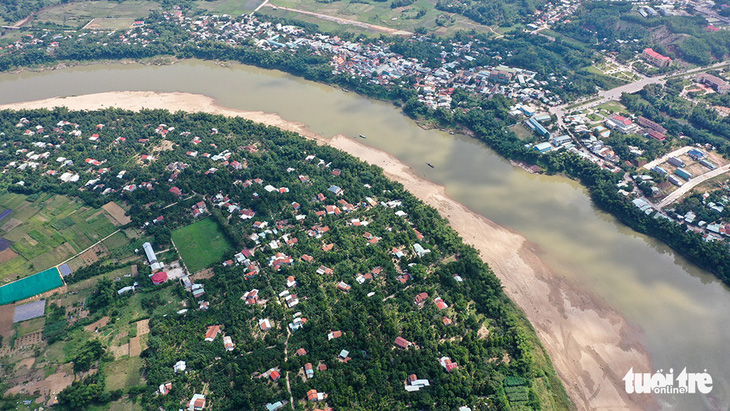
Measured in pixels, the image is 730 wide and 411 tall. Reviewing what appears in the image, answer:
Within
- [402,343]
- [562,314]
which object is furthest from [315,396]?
[562,314]

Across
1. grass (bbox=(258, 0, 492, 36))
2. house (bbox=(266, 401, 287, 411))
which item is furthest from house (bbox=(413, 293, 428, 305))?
grass (bbox=(258, 0, 492, 36))

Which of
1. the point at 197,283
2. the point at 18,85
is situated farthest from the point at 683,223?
the point at 18,85

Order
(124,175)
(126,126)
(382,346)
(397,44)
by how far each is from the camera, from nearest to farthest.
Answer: (382,346) → (124,175) → (126,126) → (397,44)

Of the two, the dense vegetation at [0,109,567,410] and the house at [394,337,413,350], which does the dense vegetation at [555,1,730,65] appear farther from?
the house at [394,337,413,350]

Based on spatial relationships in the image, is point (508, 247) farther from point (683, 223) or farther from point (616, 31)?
point (616, 31)

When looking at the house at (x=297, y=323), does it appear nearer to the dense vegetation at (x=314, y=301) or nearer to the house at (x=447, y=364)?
the dense vegetation at (x=314, y=301)

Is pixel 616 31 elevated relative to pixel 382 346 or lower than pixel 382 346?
elevated

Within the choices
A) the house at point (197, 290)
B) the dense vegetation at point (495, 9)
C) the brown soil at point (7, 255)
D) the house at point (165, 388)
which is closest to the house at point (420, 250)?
the house at point (197, 290)
